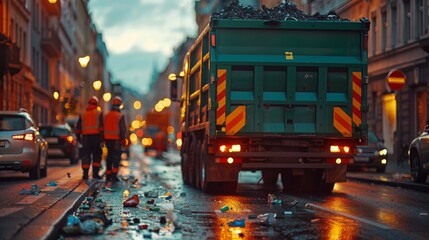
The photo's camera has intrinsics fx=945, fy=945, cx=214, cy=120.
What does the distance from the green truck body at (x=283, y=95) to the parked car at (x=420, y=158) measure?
3935 millimetres

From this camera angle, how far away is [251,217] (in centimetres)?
1180

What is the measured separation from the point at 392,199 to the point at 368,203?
149cm

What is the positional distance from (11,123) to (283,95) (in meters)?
7.63

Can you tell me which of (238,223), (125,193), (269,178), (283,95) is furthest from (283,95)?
(238,223)

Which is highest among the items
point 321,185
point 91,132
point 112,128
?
point 112,128

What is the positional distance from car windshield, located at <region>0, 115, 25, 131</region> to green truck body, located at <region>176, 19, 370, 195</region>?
600 cm

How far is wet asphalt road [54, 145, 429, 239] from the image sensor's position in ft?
32.7

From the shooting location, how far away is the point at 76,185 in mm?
17672

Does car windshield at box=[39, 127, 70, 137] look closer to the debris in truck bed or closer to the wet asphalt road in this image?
the wet asphalt road

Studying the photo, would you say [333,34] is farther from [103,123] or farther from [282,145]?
[103,123]

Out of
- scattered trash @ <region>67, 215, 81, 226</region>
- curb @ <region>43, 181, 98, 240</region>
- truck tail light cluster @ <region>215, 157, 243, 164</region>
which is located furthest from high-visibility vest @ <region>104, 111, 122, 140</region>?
scattered trash @ <region>67, 215, 81, 226</region>

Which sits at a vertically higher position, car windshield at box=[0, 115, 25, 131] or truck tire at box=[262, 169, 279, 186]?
car windshield at box=[0, 115, 25, 131]

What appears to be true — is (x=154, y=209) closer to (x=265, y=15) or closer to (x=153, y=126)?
(x=265, y=15)

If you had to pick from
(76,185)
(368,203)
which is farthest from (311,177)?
(76,185)
